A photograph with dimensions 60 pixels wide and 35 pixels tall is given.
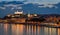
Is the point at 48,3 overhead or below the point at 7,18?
overhead

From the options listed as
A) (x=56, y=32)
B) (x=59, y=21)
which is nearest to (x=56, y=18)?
(x=59, y=21)

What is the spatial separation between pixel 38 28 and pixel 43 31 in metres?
0.07

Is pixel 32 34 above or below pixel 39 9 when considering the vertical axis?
below

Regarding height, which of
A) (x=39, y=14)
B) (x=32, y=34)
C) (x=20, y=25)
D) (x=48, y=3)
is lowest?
(x=32, y=34)

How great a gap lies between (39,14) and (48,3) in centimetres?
17

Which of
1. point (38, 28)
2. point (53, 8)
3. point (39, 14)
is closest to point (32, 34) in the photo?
point (38, 28)

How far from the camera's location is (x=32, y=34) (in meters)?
1.78

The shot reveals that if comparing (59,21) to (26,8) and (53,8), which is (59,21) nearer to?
(53,8)

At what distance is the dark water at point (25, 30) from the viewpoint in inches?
69.0

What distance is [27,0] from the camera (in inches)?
69.9

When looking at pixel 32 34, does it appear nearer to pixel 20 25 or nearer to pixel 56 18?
pixel 20 25

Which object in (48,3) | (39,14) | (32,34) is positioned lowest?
(32,34)

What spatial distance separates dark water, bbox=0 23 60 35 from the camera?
1753mm

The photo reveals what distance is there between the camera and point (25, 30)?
1.79m
